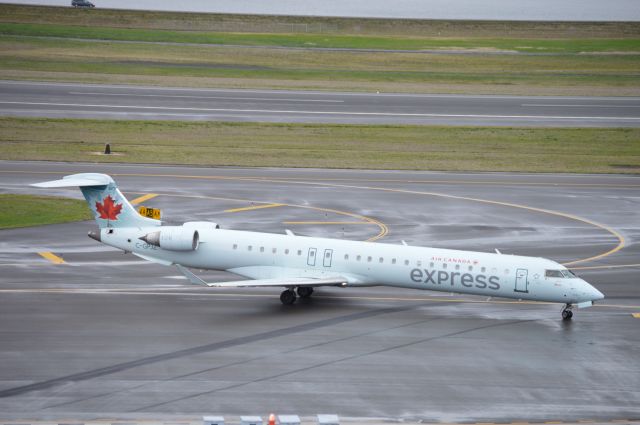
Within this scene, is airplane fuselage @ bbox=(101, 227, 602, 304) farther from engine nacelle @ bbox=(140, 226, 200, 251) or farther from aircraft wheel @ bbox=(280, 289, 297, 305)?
aircraft wheel @ bbox=(280, 289, 297, 305)

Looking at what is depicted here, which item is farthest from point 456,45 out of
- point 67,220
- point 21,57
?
point 67,220

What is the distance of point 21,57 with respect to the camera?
10781 cm

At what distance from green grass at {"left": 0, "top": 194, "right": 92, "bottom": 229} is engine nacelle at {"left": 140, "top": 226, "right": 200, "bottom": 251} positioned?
14.1 meters

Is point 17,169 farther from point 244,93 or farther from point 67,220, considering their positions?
point 244,93

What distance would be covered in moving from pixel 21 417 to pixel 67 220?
26.7 meters

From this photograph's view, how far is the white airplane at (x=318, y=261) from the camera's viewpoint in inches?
1468

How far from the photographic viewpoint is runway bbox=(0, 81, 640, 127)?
3297 inches

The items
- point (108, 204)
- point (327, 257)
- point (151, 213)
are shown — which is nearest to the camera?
point (327, 257)

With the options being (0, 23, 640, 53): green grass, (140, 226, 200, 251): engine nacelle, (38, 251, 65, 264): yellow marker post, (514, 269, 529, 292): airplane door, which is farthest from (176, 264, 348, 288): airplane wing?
(0, 23, 640, 53): green grass


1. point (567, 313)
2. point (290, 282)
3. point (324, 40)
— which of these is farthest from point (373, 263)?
point (324, 40)

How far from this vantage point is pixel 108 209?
40.5 meters

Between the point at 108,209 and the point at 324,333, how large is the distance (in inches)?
457

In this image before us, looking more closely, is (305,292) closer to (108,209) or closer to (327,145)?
(108,209)

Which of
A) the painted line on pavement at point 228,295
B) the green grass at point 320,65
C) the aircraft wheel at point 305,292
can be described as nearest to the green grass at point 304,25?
the green grass at point 320,65
